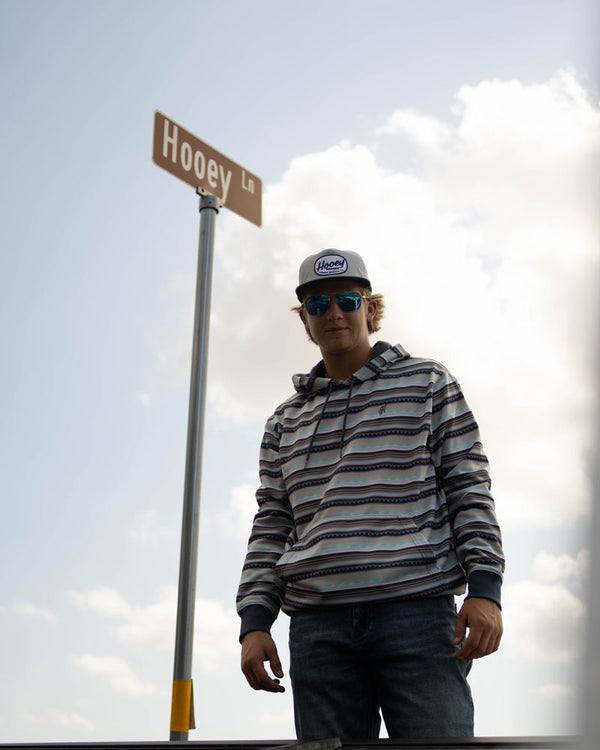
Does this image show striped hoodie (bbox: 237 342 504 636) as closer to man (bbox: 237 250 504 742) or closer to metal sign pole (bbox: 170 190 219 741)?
man (bbox: 237 250 504 742)

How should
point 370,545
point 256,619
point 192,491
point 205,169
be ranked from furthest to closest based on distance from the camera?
point 205,169, point 192,491, point 256,619, point 370,545

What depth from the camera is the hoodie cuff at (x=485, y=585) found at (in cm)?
164

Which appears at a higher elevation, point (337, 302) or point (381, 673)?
point (337, 302)

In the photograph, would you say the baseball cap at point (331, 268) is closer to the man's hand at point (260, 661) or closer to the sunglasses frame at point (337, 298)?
the sunglasses frame at point (337, 298)

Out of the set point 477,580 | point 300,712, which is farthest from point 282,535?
point 477,580

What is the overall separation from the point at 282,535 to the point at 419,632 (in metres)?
0.53

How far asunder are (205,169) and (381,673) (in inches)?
104

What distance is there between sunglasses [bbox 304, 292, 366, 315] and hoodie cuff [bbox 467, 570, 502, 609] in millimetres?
775

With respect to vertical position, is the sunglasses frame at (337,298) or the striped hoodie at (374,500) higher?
the sunglasses frame at (337,298)

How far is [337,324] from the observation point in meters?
2.07

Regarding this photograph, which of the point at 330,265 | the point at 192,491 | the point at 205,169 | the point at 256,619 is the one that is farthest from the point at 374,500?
the point at 205,169

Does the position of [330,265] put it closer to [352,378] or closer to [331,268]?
[331,268]

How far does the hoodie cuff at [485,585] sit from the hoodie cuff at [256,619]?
21.2 inches

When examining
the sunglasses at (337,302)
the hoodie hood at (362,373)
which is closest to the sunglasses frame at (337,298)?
the sunglasses at (337,302)
